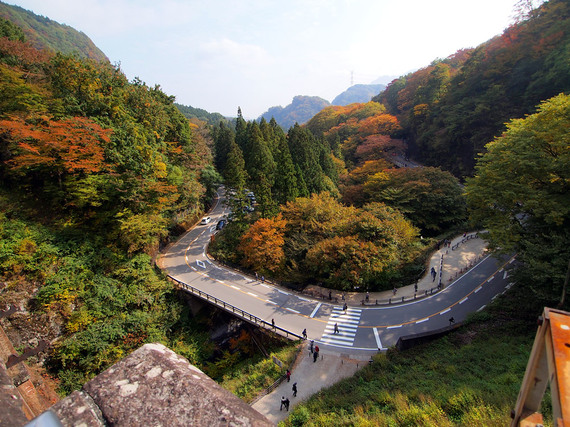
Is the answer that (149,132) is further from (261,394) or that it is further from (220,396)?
(220,396)

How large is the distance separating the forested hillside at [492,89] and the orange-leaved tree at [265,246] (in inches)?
1204

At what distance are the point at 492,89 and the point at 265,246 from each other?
3691cm

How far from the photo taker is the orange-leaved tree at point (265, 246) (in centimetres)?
2156

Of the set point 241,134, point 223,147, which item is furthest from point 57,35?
point 241,134

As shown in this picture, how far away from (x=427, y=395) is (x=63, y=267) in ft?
63.6

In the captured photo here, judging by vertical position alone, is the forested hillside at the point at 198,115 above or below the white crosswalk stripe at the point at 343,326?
above

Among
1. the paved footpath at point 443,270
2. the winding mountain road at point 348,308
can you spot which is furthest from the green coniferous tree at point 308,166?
the winding mountain road at point 348,308

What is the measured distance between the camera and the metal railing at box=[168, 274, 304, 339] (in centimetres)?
1652

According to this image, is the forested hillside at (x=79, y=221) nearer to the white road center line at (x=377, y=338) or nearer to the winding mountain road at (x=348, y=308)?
the winding mountain road at (x=348, y=308)

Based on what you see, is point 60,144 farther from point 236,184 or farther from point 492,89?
point 492,89

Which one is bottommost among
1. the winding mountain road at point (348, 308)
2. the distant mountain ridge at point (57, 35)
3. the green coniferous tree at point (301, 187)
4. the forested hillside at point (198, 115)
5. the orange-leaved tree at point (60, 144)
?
the winding mountain road at point (348, 308)

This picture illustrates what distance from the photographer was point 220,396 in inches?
70.2

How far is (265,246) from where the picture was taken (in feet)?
70.7

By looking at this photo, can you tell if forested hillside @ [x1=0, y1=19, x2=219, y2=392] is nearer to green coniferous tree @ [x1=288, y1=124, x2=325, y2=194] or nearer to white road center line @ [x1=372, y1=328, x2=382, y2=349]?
white road center line @ [x1=372, y1=328, x2=382, y2=349]
